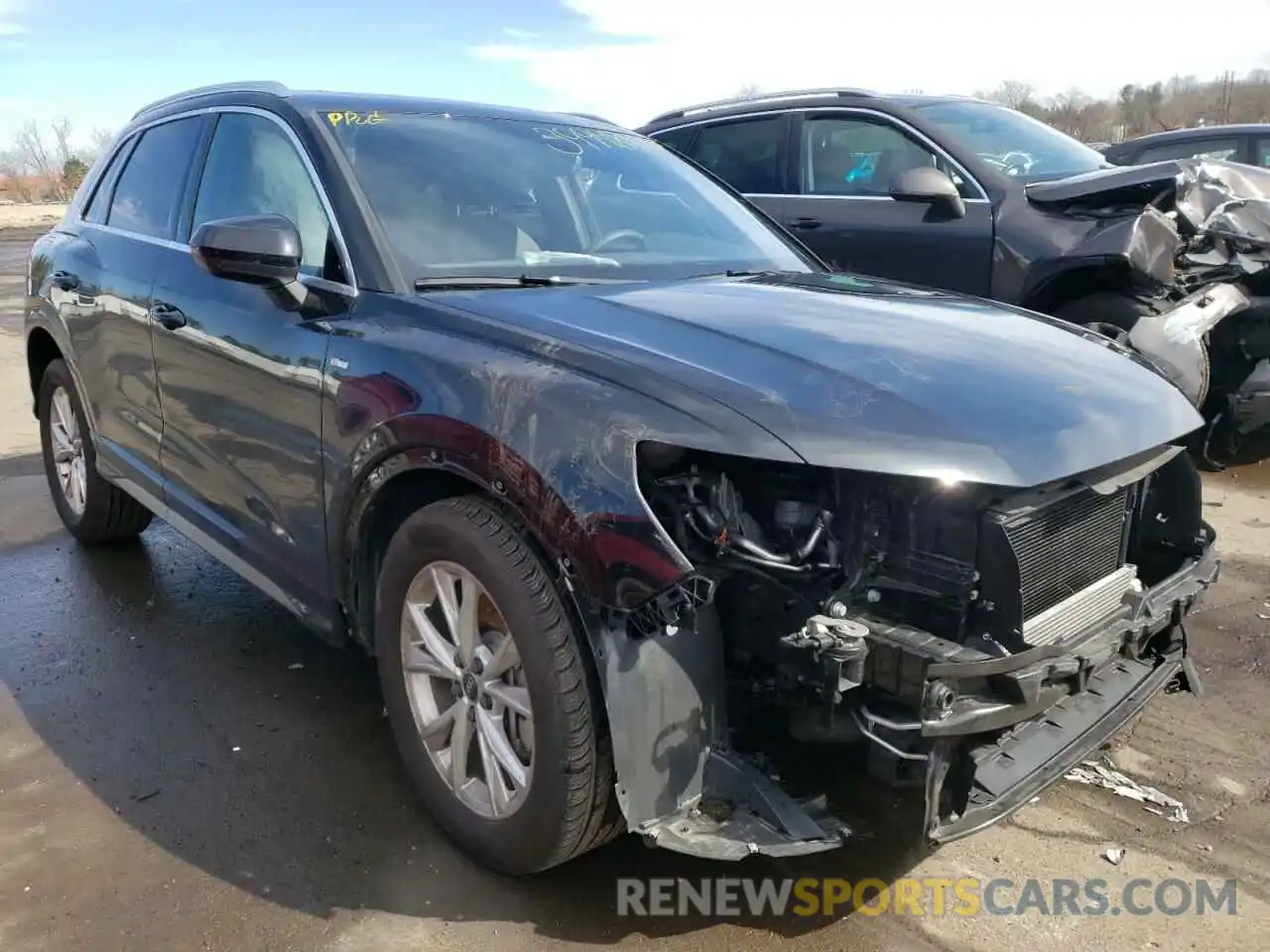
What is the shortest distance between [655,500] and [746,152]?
5.28 meters

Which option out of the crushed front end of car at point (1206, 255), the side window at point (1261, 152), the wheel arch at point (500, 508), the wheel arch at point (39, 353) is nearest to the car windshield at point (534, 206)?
the wheel arch at point (500, 508)

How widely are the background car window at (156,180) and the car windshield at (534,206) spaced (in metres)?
1.08

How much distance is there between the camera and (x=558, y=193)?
3410 millimetres

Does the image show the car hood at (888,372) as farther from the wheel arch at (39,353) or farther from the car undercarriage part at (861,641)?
the wheel arch at (39,353)

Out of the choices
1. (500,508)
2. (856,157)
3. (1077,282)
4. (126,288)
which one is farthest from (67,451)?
(1077,282)

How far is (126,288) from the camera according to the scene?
13.4ft

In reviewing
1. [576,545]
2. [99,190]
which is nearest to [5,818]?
[576,545]

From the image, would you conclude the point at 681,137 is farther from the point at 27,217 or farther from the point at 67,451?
the point at 27,217

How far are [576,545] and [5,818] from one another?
78.4 inches

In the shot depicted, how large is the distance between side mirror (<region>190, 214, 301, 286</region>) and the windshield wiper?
1.23 feet

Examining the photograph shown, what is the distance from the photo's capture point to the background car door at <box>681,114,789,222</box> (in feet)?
22.3

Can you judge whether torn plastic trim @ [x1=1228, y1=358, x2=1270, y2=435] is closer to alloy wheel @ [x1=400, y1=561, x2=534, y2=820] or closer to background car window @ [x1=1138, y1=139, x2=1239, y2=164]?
alloy wheel @ [x1=400, y1=561, x2=534, y2=820]

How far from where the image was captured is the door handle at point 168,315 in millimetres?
3646

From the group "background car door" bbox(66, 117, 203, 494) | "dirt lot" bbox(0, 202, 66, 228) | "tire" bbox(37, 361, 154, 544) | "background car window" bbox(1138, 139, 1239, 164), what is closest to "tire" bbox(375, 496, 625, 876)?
"background car door" bbox(66, 117, 203, 494)
